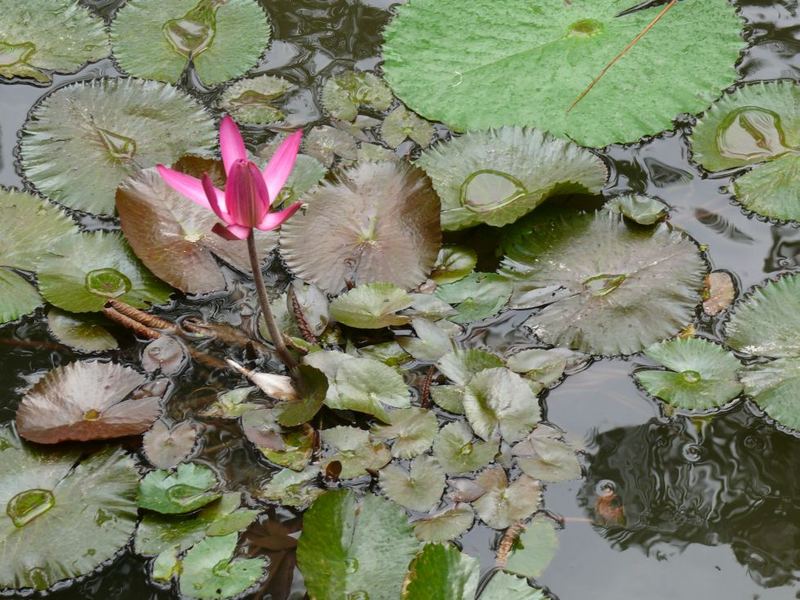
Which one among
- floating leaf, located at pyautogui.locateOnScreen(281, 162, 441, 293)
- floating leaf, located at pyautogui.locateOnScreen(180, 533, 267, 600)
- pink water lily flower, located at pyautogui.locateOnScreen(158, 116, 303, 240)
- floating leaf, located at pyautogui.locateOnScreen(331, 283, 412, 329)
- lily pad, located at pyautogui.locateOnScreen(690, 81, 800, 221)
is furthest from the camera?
lily pad, located at pyautogui.locateOnScreen(690, 81, 800, 221)

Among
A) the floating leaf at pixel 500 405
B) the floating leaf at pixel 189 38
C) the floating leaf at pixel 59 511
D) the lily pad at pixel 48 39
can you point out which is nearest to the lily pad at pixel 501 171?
the floating leaf at pixel 500 405

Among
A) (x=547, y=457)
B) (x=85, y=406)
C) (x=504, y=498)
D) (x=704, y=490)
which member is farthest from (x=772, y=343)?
(x=85, y=406)

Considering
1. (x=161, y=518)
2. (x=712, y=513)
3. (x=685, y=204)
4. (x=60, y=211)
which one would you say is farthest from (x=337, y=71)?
(x=712, y=513)

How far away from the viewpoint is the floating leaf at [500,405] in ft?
6.55

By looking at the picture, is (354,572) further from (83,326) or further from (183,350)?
(83,326)

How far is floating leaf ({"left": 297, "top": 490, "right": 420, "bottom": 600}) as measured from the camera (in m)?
1.73

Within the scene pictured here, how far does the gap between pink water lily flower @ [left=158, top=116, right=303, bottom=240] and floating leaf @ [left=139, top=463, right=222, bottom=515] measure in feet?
1.79

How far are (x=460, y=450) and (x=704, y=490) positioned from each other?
1.76 feet

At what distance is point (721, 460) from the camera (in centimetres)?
200

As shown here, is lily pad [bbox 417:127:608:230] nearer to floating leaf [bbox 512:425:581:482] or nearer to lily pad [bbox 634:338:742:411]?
lily pad [bbox 634:338:742:411]

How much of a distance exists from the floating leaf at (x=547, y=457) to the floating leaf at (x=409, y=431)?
0.64 ft

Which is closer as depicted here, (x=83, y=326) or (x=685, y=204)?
(x=83, y=326)

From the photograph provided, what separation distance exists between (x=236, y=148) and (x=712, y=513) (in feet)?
4.12

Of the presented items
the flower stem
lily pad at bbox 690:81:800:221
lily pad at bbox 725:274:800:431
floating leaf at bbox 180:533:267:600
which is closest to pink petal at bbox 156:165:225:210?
the flower stem
